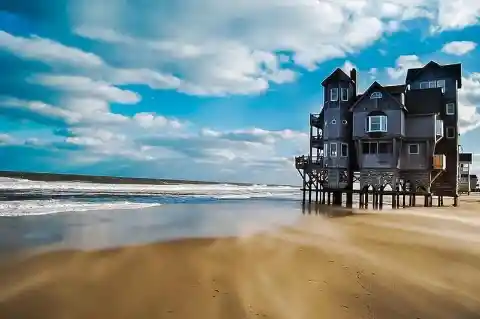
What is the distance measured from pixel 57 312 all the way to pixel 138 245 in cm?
515

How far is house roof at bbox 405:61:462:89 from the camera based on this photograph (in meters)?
33.8

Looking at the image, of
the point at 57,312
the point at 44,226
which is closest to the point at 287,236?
the point at 57,312

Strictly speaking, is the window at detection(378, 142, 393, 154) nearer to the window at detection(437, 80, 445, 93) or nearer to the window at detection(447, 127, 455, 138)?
the window at detection(447, 127, 455, 138)

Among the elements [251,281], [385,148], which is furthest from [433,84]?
[251,281]

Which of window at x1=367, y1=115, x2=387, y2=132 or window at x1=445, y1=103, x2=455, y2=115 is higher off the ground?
window at x1=445, y1=103, x2=455, y2=115

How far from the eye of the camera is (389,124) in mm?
29500

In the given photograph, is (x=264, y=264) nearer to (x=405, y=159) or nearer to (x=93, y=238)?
(x=93, y=238)

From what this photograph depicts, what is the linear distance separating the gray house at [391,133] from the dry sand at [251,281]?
19289mm

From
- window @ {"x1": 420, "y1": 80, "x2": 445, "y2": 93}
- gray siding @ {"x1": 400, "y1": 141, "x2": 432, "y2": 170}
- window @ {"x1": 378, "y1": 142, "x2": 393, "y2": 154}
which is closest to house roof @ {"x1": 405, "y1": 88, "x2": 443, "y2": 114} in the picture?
window @ {"x1": 420, "y1": 80, "x2": 445, "y2": 93}

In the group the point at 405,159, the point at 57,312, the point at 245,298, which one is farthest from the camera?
the point at 405,159

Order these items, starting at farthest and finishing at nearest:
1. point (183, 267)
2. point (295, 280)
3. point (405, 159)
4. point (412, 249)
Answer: point (405, 159), point (412, 249), point (183, 267), point (295, 280)

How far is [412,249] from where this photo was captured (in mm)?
10172

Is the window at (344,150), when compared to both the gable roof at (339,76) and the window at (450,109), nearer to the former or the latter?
the gable roof at (339,76)

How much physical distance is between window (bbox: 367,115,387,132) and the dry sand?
19184mm
